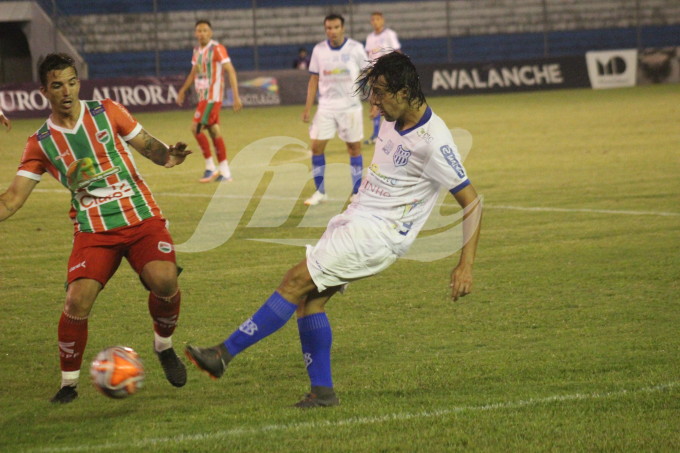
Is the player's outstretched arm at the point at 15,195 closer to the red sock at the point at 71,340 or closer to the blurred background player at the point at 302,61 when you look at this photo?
the red sock at the point at 71,340

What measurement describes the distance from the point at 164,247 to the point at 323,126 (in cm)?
781

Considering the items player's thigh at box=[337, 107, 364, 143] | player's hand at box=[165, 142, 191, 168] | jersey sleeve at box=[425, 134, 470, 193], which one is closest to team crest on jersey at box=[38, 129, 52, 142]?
player's hand at box=[165, 142, 191, 168]

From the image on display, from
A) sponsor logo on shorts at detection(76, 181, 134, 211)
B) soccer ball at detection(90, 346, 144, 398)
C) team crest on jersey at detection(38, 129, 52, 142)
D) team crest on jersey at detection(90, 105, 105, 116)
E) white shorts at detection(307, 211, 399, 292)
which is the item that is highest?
team crest on jersey at detection(90, 105, 105, 116)

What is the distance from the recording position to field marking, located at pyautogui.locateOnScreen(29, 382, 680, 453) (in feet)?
15.7

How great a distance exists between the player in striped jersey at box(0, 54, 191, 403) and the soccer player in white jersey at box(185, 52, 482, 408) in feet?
2.57

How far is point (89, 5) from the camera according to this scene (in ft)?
112

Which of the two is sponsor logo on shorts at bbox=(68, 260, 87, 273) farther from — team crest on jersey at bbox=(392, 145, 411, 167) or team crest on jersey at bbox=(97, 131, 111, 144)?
team crest on jersey at bbox=(392, 145, 411, 167)

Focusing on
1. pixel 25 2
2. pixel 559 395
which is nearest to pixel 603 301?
pixel 559 395

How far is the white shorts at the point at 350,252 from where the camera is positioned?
5.18 m

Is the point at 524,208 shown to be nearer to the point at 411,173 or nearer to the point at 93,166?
the point at 411,173

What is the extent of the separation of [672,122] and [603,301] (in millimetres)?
14434

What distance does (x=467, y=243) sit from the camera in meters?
5.29

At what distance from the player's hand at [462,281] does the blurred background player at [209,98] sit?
1037 centimetres

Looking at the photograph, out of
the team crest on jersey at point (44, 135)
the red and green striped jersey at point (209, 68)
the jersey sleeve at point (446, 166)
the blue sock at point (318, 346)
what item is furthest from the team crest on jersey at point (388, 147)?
the red and green striped jersey at point (209, 68)
